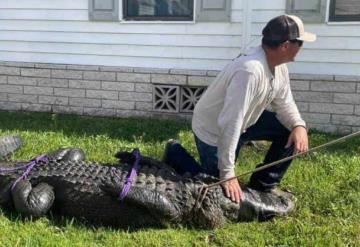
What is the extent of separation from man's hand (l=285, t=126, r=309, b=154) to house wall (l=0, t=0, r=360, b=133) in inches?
101

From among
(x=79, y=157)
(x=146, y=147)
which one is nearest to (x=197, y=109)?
(x=79, y=157)

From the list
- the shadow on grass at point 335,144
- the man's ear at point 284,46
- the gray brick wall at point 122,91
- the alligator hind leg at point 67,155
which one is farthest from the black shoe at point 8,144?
the shadow on grass at point 335,144

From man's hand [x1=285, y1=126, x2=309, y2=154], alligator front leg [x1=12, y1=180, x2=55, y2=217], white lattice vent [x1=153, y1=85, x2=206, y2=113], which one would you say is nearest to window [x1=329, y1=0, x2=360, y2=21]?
white lattice vent [x1=153, y1=85, x2=206, y2=113]

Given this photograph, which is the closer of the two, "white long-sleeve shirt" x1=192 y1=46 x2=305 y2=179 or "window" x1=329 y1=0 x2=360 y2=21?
"white long-sleeve shirt" x1=192 y1=46 x2=305 y2=179

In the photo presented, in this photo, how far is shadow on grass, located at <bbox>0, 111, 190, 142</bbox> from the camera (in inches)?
239

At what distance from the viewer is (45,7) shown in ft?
23.2

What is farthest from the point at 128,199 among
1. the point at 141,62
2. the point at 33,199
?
the point at 141,62

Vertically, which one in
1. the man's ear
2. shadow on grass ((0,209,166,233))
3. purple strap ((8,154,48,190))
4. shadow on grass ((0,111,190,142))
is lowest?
shadow on grass ((0,209,166,233))

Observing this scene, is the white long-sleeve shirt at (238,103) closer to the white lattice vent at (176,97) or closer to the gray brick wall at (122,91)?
the gray brick wall at (122,91)

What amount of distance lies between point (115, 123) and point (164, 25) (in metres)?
1.43

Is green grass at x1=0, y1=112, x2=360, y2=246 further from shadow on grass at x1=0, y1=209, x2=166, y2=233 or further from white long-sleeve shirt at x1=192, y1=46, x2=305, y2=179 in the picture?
white long-sleeve shirt at x1=192, y1=46, x2=305, y2=179

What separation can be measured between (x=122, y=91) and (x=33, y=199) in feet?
11.5

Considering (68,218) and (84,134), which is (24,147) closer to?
(84,134)

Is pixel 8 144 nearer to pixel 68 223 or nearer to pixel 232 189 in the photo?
pixel 68 223
